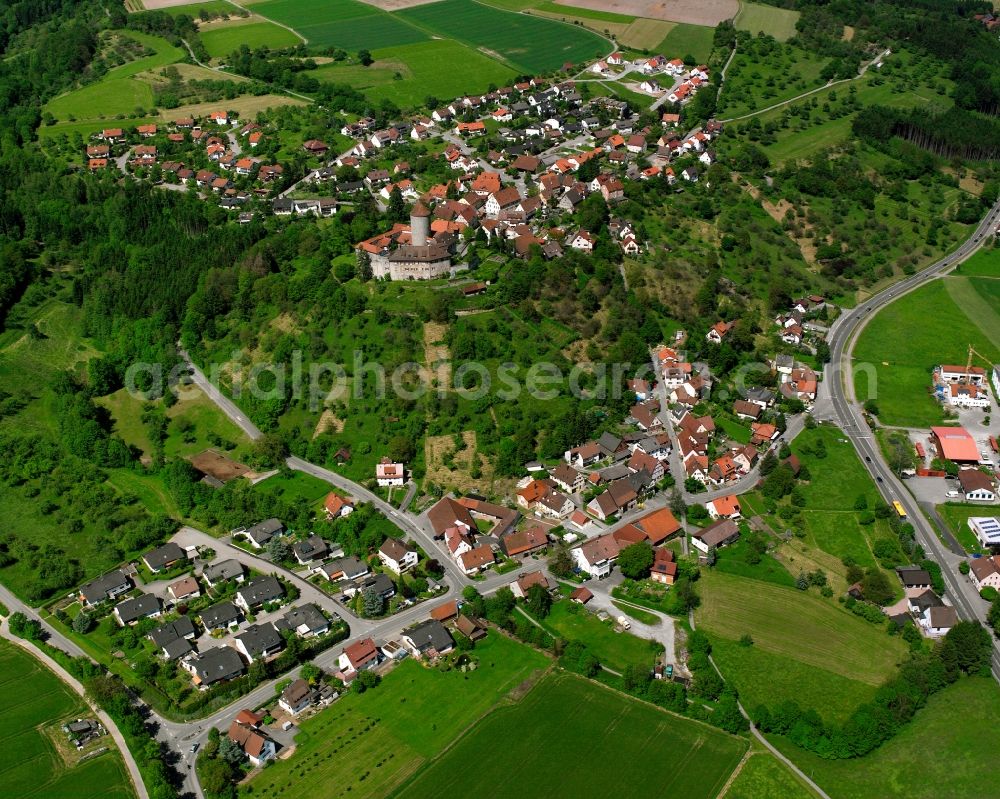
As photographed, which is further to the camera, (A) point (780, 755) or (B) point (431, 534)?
(B) point (431, 534)

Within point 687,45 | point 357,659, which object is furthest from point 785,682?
point 687,45

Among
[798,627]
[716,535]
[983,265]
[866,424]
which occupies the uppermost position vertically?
[983,265]

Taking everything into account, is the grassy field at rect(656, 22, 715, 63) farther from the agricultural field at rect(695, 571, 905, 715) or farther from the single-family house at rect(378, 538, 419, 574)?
the single-family house at rect(378, 538, 419, 574)

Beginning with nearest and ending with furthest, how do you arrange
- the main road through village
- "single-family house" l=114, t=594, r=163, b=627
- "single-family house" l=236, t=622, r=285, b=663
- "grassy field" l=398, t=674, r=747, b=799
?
1. "grassy field" l=398, t=674, r=747, b=799
2. the main road through village
3. "single-family house" l=236, t=622, r=285, b=663
4. "single-family house" l=114, t=594, r=163, b=627

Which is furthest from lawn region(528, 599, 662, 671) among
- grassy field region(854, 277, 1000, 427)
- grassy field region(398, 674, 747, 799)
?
grassy field region(854, 277, 1000, 427)

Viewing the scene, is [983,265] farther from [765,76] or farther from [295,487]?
[295,487]

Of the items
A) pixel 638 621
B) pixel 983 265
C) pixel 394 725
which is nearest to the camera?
pixel 394 725

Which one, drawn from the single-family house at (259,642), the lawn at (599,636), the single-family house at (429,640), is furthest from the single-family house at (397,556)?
the lawn at (599,636)
